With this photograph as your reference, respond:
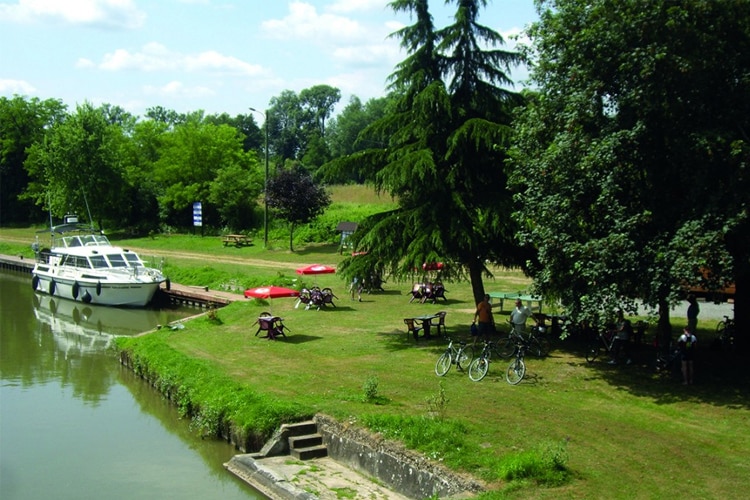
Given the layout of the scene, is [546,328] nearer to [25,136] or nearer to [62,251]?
[62,251]

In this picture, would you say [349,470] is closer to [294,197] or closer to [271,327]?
[271,327]

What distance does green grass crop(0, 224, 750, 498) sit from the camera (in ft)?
34.9

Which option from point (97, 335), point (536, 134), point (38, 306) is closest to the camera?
point (536, 134)

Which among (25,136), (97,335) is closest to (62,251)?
(97,335)

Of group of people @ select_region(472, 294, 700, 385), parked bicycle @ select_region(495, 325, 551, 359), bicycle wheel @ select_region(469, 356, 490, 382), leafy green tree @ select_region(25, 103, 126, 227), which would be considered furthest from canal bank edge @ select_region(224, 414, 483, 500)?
leafy green tree @ select_region(25, 103, 126, 227)

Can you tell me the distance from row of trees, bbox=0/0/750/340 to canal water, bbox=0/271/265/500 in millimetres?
6689

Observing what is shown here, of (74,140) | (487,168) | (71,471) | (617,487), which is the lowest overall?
(71,471)

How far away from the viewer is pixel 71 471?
14211 mm

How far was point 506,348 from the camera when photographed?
19.0 m

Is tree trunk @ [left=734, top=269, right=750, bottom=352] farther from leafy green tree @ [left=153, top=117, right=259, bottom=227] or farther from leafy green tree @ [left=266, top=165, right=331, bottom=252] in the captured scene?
leafy green tree @ [left=153, top=117, right=259, bottom=227]

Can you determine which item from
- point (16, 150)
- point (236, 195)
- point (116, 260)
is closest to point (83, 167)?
point (236, 195)

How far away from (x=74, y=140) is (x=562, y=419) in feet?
177

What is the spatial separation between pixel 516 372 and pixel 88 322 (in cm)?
2265

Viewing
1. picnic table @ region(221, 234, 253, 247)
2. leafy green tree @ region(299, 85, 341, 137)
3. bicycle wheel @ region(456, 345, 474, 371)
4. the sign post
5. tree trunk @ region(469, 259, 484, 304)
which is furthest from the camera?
leafy green tree @ region(299, 85, 341, 137)
